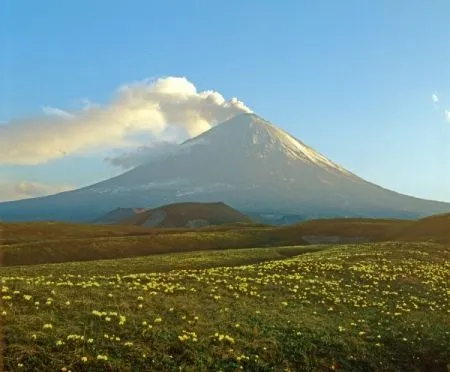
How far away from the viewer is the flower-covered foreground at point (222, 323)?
63.5 ft

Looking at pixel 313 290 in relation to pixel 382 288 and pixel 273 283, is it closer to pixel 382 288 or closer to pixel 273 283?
pixel 273 283

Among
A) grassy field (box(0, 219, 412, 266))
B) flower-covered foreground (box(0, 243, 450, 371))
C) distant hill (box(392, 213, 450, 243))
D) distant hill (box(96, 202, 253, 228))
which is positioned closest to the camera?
flower-covered foreground (box(0, 243, 450, 371))

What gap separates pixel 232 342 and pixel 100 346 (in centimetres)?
599

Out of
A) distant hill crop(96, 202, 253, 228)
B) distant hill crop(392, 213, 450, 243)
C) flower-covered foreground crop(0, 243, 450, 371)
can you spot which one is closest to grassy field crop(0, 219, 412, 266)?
distant hill crop(392, 213, 450, 243)

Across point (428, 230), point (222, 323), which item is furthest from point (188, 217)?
point (222, 323)

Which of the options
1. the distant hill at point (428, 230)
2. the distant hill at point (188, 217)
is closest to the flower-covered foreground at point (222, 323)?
the distant hill at point (428, 230)

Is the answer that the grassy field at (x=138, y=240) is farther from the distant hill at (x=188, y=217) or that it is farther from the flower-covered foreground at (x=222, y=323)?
the distant hill at (x=188, y=217)

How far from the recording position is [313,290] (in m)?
35.1

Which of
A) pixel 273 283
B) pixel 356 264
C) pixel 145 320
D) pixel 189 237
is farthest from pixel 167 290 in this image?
pixel 189 237

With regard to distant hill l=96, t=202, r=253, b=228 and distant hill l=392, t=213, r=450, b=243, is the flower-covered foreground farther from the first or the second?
distant hill l=96, t=202, r=253, b=228

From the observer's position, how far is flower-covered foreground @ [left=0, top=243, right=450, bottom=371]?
1936cm

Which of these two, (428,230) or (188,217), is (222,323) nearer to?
(428,230)

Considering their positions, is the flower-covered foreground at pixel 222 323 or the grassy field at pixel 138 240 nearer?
the flower-covered foreground at pixel 222 323

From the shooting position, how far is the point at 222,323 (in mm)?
24500
